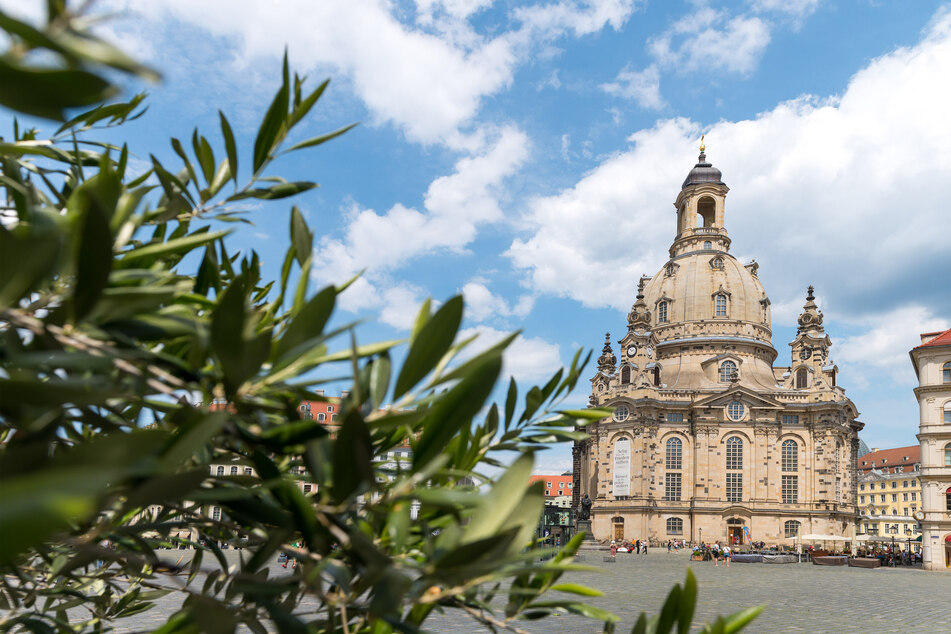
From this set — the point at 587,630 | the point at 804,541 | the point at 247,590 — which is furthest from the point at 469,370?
the point at 804,541

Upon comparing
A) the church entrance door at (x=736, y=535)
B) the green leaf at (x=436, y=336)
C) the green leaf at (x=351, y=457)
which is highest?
the green leaf at (x=436, y=336)

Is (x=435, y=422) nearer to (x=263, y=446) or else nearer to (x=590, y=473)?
(x=263, y=446)

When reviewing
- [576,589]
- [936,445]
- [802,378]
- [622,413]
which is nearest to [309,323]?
[576,589]

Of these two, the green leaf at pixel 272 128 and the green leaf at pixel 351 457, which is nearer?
the green leaf at pixel 351 457

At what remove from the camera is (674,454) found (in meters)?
51.3

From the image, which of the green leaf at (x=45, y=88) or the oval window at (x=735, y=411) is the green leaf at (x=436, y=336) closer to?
the green leaf at (x=45, y=88)

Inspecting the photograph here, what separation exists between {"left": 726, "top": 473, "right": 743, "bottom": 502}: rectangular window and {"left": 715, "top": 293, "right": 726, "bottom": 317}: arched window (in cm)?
1325

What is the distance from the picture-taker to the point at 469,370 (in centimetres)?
88

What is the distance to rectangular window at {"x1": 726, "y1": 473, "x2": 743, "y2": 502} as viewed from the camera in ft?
163

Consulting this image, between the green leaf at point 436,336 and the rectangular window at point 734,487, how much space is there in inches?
2116

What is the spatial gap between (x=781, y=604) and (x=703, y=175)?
174 feet

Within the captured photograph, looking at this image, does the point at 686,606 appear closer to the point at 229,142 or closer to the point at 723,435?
the point at 229,142

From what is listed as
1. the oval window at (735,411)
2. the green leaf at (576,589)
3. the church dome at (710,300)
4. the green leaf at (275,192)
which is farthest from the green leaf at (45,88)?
the church dome at (710,300)

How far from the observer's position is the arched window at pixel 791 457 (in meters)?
50.3
